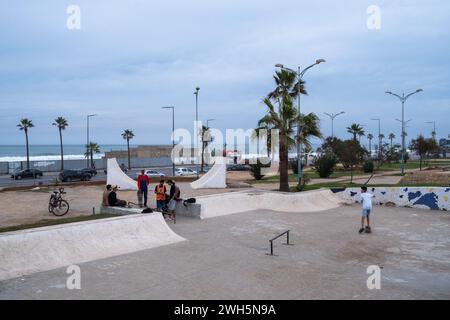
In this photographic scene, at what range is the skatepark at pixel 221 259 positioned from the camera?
25.9 feet

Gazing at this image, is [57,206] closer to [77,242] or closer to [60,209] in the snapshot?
[60,209]

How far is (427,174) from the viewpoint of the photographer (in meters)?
32.4

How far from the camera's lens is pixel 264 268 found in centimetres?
945

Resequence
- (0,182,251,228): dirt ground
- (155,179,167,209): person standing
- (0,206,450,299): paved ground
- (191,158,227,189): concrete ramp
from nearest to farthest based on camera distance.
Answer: (0,206,450,299): paved ground, (155,179,167,209): person standing, (0,182,251,228): dirt ground, (191,158,227,189): concrete ramp

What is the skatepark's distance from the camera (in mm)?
7902

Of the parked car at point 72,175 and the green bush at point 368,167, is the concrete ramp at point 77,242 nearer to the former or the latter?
the parked car at point 72,175

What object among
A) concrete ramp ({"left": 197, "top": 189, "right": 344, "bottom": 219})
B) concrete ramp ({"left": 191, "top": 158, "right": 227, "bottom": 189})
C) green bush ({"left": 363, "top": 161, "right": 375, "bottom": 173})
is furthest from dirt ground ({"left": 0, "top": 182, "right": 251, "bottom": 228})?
green bush ({"left": 363, "top": 161, "right": 375, "bottom": 173})

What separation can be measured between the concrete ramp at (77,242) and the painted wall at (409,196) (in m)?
12.5

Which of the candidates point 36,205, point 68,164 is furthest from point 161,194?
point 68,164

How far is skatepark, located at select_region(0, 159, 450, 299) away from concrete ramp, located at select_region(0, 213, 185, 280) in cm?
2

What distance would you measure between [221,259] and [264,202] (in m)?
9.15

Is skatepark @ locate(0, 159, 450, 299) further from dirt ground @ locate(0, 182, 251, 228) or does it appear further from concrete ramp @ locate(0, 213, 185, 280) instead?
dirt ground @ locate(0, 182, 251, 228)

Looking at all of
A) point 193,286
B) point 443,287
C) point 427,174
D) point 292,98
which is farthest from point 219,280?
point 427,174
